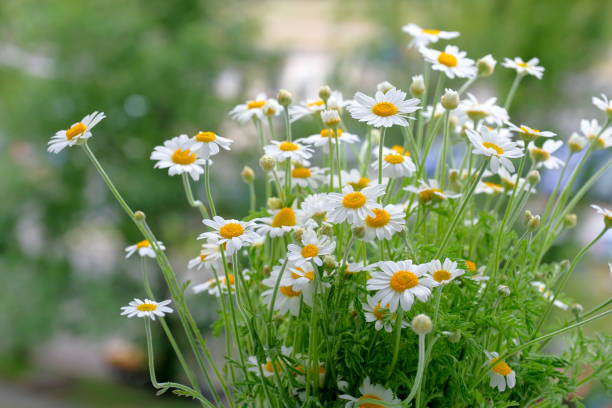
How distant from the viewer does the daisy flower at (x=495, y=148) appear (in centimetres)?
31

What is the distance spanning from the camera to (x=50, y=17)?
68.9 inches

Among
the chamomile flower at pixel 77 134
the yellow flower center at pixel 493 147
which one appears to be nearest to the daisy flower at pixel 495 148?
the yellow flower center at pixel 493 147

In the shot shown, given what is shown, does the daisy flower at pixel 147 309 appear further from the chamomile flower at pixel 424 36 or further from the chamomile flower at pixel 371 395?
the chamomile flower at pixel 424 36

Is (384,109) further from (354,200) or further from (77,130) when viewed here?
(77,130)

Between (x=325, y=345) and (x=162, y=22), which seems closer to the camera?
(x=325, y=345)

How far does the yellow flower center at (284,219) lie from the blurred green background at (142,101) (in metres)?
1.40

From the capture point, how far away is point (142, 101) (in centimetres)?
185

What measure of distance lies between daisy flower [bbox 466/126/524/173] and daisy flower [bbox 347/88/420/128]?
0.04 meters

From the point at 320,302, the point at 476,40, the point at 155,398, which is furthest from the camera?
the point at 155,398

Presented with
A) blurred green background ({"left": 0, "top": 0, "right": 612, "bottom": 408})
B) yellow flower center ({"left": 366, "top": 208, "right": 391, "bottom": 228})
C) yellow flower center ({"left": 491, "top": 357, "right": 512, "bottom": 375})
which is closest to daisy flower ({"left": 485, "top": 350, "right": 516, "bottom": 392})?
yellow flower center ({"left": 491, "top": 357, "right": 512, "bottom": 375})

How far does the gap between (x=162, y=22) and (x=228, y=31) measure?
0.83 ft

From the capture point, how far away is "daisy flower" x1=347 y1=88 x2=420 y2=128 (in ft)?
1.08

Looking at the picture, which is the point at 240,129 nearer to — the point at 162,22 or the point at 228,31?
the point at 228,31

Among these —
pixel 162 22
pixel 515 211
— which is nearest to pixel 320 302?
pixel 515 211
